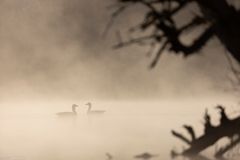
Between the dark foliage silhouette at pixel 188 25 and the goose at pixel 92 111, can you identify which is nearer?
the dark foliage silhouette at pixel 188 25

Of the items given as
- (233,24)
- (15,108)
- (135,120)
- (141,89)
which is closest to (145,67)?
(141,89)

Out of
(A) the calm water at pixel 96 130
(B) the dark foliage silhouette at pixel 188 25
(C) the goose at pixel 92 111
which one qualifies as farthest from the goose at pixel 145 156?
(B) the dark foliage silhouette at pixel 188 25

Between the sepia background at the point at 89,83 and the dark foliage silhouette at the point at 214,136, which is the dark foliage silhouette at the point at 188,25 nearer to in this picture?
the sepia background at the point at 89,83

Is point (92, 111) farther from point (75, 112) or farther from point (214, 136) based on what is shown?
point (214, 136)

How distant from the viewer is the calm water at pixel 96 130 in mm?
1729

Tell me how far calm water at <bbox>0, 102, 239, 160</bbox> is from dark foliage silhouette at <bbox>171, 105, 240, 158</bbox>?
23 mm

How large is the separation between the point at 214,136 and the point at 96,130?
438mm

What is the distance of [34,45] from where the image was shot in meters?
1.82

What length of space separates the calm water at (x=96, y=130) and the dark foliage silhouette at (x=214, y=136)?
0.08 ft

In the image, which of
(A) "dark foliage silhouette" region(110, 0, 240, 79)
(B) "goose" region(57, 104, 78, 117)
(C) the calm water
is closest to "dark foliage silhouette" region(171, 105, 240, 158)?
(C) the calm water

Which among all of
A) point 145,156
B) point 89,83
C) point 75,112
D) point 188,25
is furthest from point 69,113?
point 188,25

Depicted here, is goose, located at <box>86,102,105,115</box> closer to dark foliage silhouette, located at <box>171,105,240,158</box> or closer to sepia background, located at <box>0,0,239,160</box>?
sepia background, located at <box>0,0,239,160</box>

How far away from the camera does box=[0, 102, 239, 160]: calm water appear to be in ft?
5.67

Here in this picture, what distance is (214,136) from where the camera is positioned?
5.81 feet
